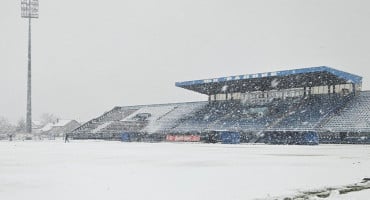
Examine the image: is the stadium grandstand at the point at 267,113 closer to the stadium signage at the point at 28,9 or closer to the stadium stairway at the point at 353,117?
the stadium stairway at the point at 353,117

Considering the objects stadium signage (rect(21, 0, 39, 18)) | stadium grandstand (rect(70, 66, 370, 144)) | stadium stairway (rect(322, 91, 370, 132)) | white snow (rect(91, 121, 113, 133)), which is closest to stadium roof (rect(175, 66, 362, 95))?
stadium grandstand (rect(70, 66, 370, 144))

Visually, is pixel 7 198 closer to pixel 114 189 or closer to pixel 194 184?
pixel 114 189

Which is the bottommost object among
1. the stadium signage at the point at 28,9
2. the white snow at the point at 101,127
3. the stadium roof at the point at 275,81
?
the white snow at the point at 101,127

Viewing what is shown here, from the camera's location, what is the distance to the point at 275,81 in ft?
203

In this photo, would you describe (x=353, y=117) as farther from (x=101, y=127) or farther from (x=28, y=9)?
(x=28, y=9)

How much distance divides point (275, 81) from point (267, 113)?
182 inches

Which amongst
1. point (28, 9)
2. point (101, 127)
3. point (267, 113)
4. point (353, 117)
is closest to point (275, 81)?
point (267, 113)

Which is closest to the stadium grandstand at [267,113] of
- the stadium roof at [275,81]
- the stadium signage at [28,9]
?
the stadium roof at [275,81]

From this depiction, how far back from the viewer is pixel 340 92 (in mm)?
59250

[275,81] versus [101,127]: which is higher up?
[275,81]

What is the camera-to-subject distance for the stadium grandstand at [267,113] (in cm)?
5288

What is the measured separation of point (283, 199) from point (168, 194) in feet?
9.19

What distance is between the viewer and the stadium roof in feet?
180

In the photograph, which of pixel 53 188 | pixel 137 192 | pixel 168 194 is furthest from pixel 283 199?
pixel 53 188
